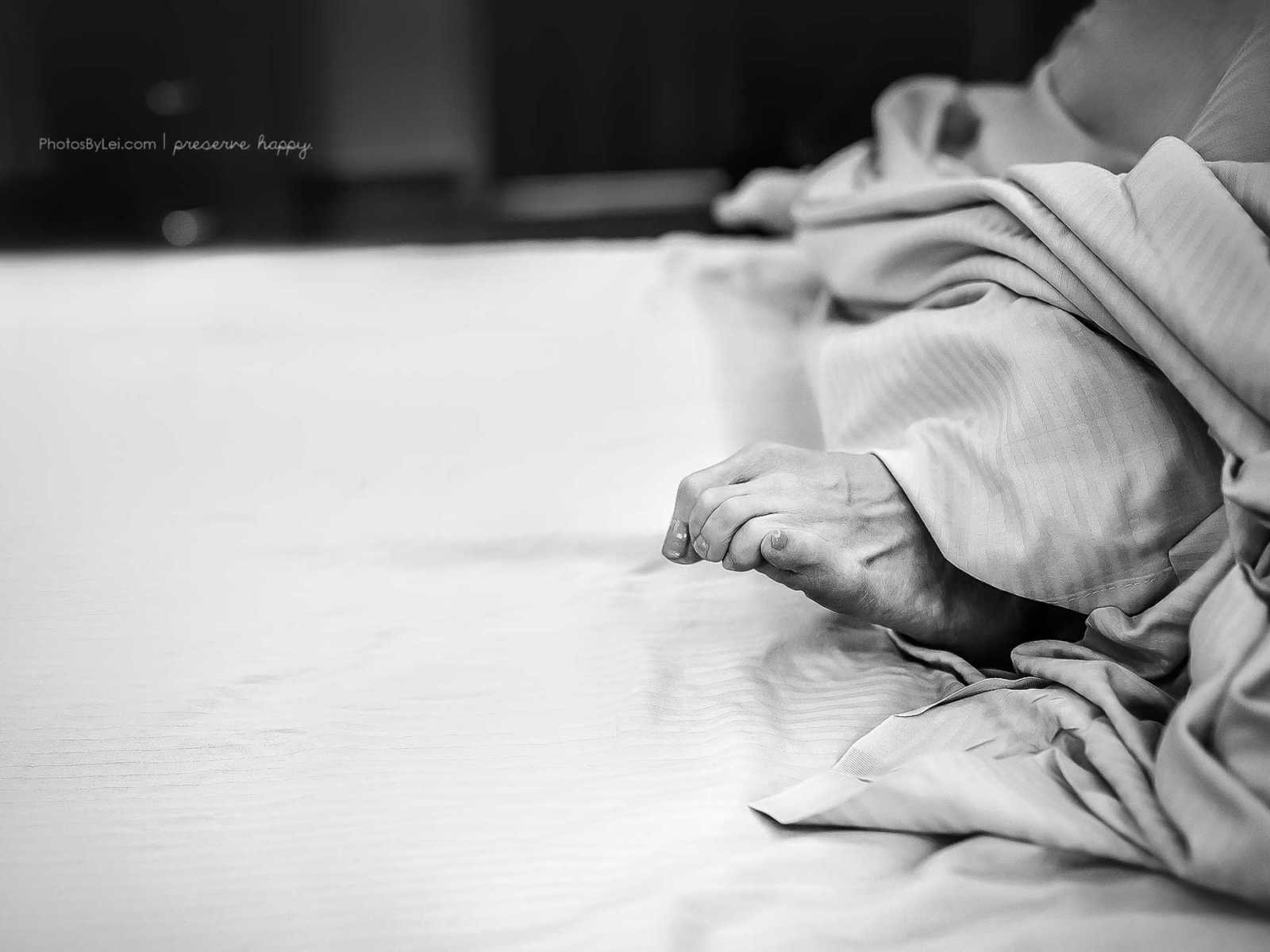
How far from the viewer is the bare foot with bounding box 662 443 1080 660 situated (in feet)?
1.84

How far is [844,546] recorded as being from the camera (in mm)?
573

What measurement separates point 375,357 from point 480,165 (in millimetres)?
2534


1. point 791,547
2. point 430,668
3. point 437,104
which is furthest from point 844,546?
point 437,104

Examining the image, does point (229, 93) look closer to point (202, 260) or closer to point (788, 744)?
point (202, 260)

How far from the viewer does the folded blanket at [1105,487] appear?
1.38 feet

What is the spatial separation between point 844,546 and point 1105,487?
13 cm

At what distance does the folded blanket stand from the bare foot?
0.03 meters

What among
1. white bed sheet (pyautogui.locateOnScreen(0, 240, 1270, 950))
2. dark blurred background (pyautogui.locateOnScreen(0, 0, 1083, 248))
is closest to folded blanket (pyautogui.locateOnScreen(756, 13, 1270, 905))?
white bed sheet (pyautogui.locateOnScreen(0, 240, 1270, 950))

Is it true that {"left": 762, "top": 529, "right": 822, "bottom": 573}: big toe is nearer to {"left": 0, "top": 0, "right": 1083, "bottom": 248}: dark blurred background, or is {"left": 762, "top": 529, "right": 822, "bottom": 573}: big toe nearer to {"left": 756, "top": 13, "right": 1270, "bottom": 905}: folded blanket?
{"left": 756, "top": 13, "right": 1270, "bottom": 905}: folded blanket

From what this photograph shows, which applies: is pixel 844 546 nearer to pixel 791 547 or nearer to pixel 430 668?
pixel 791 547

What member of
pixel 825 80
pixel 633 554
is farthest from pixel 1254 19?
pixel 825 80

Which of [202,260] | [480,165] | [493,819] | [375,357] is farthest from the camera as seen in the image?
[480,165]

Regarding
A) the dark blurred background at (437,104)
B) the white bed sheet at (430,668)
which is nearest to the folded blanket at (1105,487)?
the white bed sheet at (430,668)

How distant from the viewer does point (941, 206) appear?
0.77m
